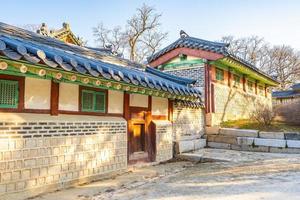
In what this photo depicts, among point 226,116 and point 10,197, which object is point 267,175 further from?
point 226,116

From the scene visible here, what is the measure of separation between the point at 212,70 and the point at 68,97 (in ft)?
29.6

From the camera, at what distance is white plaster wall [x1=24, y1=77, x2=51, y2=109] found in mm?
5691

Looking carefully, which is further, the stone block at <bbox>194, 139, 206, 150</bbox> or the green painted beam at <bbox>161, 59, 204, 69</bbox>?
the green painted beam at <bbox>161, 59, 204, 69</bbox>

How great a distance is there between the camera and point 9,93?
17.7ft

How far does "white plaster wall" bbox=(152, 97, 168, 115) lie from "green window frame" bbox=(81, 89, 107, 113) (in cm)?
259

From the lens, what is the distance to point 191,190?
19.7 ft

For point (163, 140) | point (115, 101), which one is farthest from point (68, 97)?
point (163, 140)

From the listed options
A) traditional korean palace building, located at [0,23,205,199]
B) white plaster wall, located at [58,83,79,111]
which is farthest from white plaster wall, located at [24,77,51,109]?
white plaster wall, located at [58,83,79,111]

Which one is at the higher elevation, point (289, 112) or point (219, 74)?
point (219, 74)

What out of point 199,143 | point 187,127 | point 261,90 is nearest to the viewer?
point 187,127

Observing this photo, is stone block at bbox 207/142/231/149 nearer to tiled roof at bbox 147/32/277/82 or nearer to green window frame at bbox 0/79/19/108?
tiled roof at bbox 147/32/277/82

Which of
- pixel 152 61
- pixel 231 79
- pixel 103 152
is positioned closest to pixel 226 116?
pixel 231 79

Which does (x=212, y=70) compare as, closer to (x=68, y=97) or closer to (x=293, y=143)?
(x=293, y=143)

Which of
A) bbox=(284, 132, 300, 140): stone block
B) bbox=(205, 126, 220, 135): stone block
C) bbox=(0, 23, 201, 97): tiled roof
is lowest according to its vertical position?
bbox=(284, 132, 300, 140): stone block
